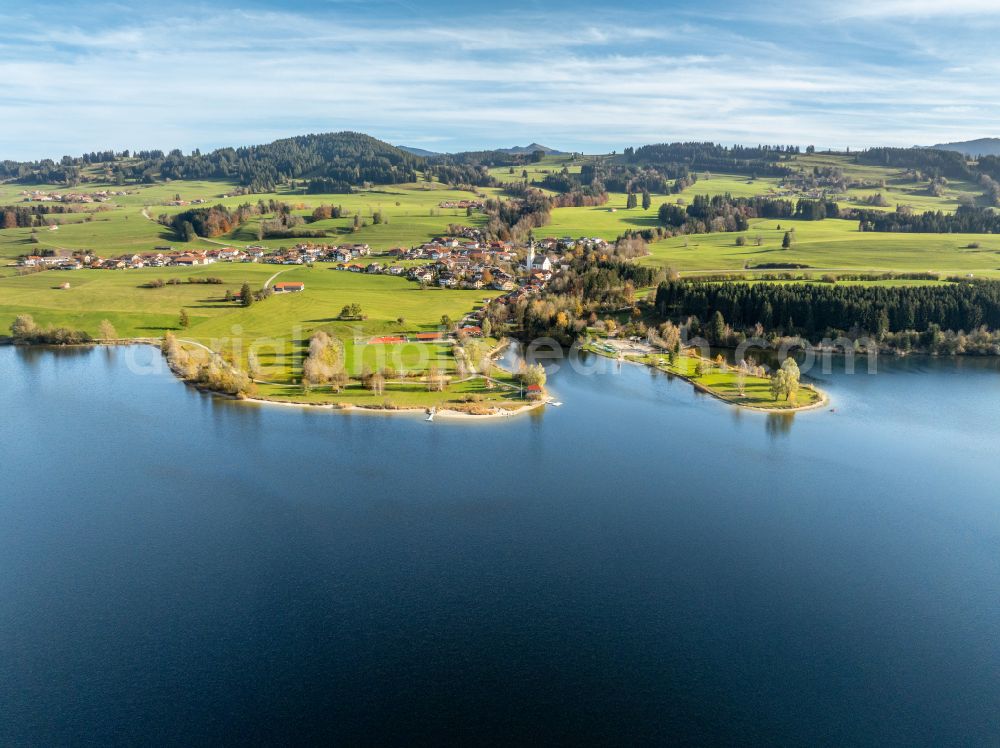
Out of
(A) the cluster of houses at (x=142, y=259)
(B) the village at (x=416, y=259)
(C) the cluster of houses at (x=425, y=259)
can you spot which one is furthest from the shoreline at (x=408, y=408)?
(A) the cluster of houses at (x=142, y=259)

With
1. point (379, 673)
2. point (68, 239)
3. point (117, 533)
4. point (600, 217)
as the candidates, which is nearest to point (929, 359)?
point (379, 673)

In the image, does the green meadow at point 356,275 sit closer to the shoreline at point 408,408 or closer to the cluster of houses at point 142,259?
the shoreline at point 408,408

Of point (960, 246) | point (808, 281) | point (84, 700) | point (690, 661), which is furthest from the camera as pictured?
point (960, 246)

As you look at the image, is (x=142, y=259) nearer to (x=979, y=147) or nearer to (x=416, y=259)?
(x=416, y=259)

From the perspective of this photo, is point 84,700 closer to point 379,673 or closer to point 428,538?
point 379,673

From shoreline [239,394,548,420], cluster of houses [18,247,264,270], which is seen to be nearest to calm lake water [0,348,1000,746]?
shoreline [239,394,548,420]

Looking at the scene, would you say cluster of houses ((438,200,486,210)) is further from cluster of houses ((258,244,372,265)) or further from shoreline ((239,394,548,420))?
shoreline ((239,394,548,420))
